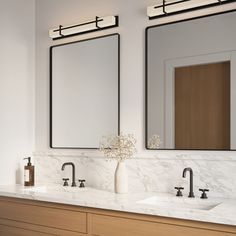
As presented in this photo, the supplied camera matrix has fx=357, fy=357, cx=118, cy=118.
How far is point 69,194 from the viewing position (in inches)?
98.8

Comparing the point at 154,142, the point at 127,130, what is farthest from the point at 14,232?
the point at 154,142

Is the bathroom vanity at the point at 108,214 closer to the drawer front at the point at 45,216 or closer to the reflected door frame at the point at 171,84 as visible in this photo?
the drawer front at the point at 45,216

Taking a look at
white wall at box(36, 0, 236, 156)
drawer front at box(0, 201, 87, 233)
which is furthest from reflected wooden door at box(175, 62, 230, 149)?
drawer front at box(0, 201, 87, 233)

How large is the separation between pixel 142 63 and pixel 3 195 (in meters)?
1.45

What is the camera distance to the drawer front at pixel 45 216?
2330 mm

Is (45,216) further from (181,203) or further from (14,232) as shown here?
(181,203)

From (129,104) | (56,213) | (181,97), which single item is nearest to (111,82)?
(129,104)

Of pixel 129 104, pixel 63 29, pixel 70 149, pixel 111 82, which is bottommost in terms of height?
pixel 70 149

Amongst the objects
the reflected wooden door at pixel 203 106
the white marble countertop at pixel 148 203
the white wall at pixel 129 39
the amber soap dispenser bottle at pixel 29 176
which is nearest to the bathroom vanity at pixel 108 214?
the white marble countertop at pixel 148 203

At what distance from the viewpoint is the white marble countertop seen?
188 centimetres

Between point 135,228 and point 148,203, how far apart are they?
250 millimetres

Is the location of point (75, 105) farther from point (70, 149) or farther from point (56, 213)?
point (56, 213)

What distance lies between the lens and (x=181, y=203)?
2301 mm

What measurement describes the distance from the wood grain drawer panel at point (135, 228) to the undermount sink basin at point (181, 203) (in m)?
0.18
